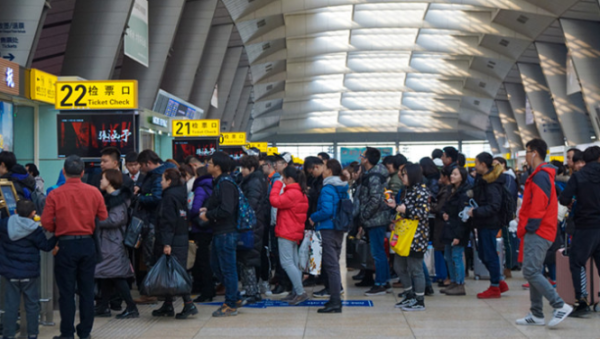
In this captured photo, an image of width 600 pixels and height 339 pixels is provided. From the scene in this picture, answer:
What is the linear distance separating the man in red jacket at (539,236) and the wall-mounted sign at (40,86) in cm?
953

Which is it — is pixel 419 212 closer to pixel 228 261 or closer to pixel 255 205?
pixel 255 205

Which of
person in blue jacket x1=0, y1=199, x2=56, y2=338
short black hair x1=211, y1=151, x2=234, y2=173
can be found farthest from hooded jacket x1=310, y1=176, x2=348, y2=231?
person in blue jacket x1=0, y1=199, x2=56, y2=338

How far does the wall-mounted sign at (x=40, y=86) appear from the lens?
43.0ft

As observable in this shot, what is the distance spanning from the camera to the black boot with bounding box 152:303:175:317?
7.24 m

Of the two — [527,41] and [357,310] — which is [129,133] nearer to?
[357,310]

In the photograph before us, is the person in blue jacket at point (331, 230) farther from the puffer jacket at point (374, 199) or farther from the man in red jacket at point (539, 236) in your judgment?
the man in red jacket at point (539, 236)

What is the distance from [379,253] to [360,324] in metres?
2.09

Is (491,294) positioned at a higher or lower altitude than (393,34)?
lower

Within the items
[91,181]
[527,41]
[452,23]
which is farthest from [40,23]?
[527,41]

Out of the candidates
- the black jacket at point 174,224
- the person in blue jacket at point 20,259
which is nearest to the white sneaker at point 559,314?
the black jacket at point 174,224

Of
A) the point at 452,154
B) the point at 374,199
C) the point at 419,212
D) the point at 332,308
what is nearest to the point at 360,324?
the point at 332,308

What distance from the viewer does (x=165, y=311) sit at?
7258mm

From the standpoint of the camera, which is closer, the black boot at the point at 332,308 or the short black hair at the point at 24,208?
the short black hair at the point at 24,208

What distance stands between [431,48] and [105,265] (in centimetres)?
3767
